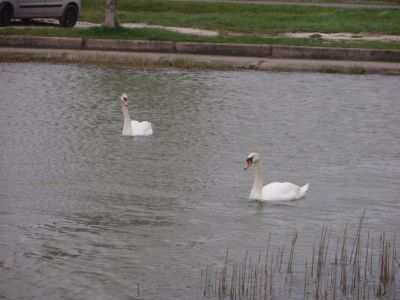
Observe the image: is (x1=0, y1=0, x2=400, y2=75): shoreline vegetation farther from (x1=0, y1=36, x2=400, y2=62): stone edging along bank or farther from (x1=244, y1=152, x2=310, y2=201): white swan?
(x1=244, y1=152, x2=310, y2=201): white swan

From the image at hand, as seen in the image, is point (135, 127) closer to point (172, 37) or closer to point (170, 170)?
point (170, 170)

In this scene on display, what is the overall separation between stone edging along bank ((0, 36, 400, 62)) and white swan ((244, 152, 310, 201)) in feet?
36.5

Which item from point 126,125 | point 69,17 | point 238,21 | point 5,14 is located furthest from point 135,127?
point 238,21

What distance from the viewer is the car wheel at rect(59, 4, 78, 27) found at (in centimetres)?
2877

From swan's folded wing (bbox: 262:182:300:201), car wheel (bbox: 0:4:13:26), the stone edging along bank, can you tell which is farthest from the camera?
car wheel (bbox: 0:4:13:26)

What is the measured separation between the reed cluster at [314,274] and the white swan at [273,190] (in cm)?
189

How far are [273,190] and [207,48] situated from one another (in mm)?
11736

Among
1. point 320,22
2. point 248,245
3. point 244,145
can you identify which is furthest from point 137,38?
point 248,245

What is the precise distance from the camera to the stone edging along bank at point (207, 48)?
2444 centimetres

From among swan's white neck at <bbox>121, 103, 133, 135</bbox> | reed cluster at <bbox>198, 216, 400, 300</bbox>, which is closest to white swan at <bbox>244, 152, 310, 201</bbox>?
reed cluster at <bbox>198, 216, 400, 300</bbox>

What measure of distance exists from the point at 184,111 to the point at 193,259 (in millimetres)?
8203

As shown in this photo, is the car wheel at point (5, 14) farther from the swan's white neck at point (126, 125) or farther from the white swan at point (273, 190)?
the white swan at point (273, 190)

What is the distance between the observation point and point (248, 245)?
11.4m

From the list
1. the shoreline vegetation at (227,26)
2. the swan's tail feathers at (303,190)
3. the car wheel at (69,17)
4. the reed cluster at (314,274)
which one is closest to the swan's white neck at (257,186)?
the swan's tail feathers at (303,190)
